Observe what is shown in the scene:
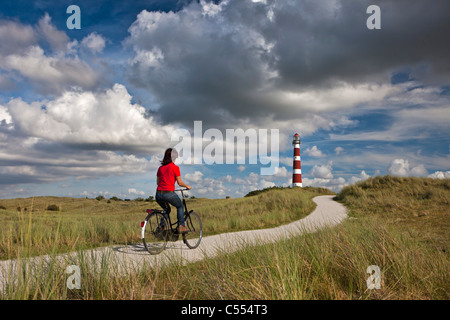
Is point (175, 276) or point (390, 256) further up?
point (390, 256)

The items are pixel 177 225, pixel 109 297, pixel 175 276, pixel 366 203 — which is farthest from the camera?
pixel 366 203

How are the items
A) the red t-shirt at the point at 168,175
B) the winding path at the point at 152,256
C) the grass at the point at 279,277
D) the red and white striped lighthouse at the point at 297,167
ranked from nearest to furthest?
1. the grass at the point at 279,277
2. the winding path at the point at 152,256
3. the red t-shirt at the point at 168,175
4. the red and white striped lighthouse at the point at 297,167

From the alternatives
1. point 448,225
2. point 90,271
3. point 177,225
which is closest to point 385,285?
point 90,271

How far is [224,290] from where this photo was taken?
4.02 m

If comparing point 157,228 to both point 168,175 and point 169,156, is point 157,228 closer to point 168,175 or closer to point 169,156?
point 168,175

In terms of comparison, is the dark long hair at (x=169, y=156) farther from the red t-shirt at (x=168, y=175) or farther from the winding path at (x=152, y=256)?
the winding path at (x=152, y=256)

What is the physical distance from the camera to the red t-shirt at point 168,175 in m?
8.09

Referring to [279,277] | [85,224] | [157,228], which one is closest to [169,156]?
[157,228]

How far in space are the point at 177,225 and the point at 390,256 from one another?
5610 millimetres

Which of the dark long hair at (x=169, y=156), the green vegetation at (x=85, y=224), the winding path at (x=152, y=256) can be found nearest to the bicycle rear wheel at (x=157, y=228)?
the winding path at (x=152, y=256)

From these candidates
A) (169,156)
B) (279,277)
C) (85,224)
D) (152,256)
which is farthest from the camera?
(85,224)

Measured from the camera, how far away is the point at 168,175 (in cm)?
809
